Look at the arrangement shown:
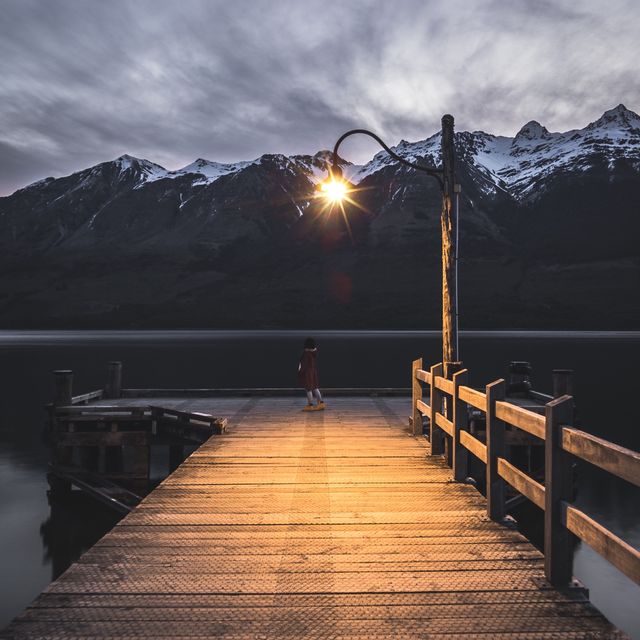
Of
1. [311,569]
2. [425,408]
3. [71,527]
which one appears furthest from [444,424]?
[71,527]

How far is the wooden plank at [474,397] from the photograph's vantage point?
22.2 ft

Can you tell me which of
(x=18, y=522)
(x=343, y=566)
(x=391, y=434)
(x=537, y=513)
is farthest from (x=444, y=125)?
(x=18, y=522)

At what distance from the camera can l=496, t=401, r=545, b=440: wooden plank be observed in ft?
16.7

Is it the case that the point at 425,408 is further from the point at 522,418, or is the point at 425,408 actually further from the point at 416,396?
the point at 522,418

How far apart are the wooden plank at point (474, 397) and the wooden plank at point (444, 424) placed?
891mm

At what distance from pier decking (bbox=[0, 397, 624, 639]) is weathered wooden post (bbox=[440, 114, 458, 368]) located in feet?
7.83

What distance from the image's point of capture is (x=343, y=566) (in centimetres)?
519

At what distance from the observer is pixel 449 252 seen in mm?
10414

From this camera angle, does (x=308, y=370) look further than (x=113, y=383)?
No

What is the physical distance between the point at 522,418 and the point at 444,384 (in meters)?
3.43

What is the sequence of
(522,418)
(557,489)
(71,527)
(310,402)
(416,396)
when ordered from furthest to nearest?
(310,402) < (71,527) < (416,396) < (522,418) < (557,489)

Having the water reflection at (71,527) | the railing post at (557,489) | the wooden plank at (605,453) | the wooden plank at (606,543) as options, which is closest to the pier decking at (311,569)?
the railing post at (557,489)

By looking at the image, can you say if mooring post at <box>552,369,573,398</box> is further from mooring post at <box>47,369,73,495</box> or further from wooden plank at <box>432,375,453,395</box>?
mooring post at <box>47,369,73,495</box>

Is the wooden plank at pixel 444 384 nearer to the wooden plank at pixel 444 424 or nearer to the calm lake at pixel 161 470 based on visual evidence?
the wooden plank at pixel 444 424
